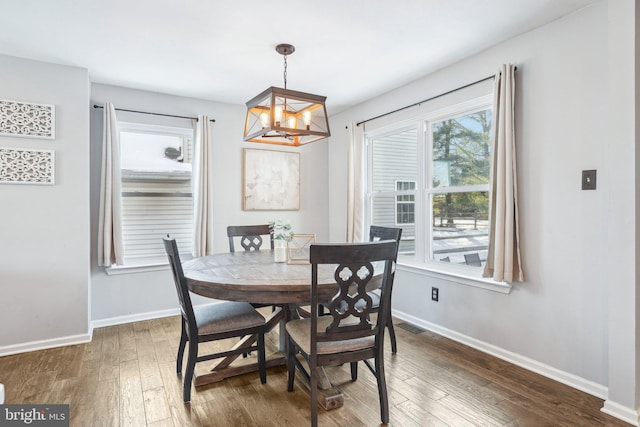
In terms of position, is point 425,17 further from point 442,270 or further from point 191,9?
point 442,270

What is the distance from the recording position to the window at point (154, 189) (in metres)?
3.81

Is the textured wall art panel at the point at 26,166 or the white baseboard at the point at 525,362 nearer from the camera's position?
the white baseboard at the point at 525,362

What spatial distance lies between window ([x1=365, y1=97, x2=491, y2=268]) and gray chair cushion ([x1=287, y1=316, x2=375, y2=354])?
5.30 ft

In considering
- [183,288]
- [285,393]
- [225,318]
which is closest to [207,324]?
[225,318]

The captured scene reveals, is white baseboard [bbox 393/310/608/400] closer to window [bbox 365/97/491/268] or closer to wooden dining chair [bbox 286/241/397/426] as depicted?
window [bbox 365/97/491/268]

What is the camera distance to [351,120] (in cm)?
455

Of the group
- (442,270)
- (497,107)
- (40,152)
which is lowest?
(442,270)

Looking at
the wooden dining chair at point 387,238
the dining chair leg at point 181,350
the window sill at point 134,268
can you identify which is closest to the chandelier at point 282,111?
the wooden dining chair at point 387,238

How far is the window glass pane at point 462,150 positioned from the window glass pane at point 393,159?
0.30 meters

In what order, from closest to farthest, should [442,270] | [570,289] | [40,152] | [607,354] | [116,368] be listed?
[607,354] → [570,289] → [116,368] → [40,152] → [442,270]

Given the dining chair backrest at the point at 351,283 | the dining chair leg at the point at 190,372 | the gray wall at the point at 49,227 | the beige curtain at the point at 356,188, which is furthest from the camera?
the beige curtain at the point at 356,188

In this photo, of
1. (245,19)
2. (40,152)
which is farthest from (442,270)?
(40,152)

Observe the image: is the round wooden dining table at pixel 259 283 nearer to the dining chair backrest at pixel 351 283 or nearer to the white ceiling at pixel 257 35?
the dining chair backrest at pixel 351 283

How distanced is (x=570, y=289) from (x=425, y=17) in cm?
212
